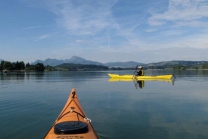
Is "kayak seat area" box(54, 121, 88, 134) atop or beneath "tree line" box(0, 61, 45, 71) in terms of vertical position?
beneath

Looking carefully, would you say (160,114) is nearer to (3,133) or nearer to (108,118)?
(108,118)

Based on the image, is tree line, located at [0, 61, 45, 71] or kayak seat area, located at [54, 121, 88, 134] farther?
tree line, located at [0, 61, 45, 71]

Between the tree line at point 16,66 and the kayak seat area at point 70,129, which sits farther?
the tree line at point 16,66

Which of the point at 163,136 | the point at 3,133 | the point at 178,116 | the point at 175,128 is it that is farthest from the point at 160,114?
the point at 3,133

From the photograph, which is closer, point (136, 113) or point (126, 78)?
point (136, 113)

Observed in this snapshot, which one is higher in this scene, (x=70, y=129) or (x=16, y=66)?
(x=16, y=66)

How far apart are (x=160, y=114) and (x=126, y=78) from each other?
39.2m

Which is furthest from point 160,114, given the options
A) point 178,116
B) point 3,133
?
point 3,133

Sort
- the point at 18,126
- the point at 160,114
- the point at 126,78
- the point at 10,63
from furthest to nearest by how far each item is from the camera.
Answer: the point at 10,63 → the point at 126,78 → the point at 160,114 → the point at 18,126

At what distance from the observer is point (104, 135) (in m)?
11.0

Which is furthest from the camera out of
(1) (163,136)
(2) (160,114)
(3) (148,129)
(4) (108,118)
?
(2) (160,114)

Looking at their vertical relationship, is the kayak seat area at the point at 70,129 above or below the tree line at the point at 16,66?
below

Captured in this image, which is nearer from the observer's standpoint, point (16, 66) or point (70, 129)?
point (70, 129)

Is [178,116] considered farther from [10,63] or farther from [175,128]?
[10,63]
